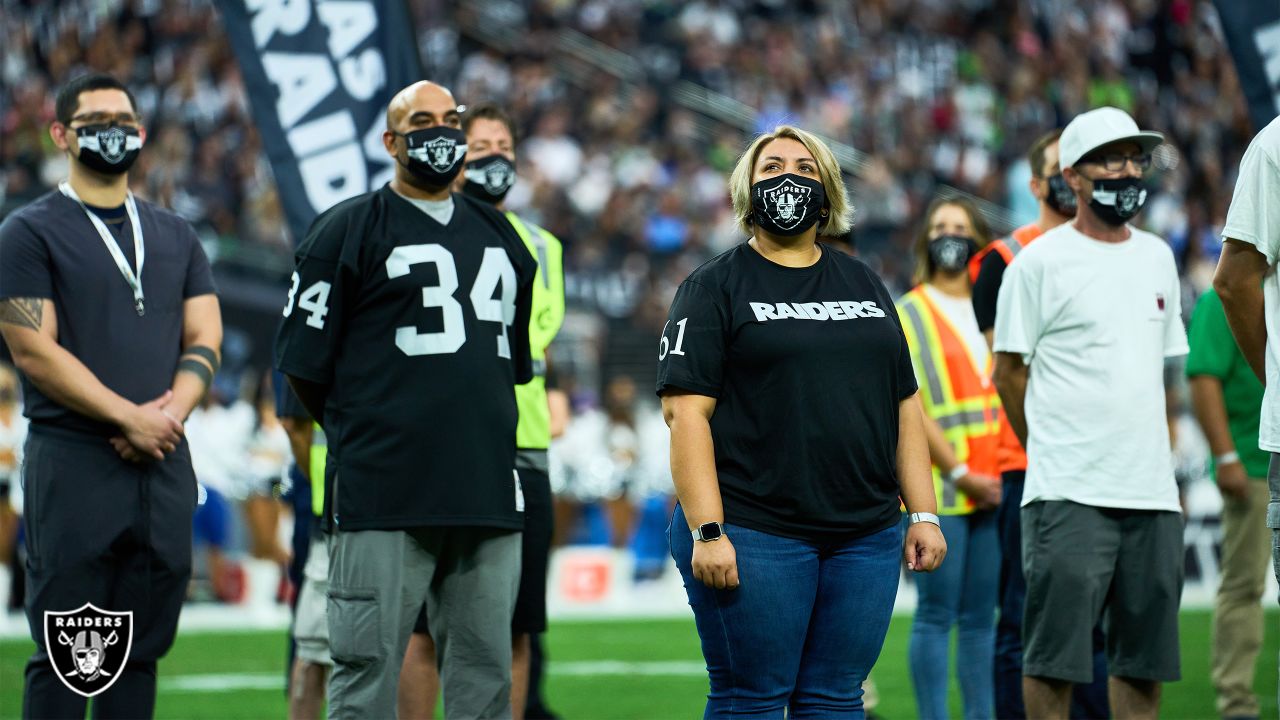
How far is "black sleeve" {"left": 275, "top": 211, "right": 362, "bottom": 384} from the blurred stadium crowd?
1344cm

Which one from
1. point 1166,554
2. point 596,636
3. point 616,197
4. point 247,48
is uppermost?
point 616,197

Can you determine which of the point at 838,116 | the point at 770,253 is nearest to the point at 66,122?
the point at 770,253

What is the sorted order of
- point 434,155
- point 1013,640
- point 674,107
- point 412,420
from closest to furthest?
point 412,420, point 434,155, point 1013,640, point 674,107

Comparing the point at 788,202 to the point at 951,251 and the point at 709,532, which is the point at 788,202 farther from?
the point at 951,251

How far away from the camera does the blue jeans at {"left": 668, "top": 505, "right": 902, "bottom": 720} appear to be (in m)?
4.61

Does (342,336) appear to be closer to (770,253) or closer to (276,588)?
(770,253)

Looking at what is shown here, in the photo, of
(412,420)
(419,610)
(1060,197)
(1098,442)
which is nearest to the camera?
(412,420)

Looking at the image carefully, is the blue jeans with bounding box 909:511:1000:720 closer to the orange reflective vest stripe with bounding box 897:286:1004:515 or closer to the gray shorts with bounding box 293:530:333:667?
the orange reflective vest stripe with bounding box 897:286:1004:515

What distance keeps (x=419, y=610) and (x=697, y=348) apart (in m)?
1.23

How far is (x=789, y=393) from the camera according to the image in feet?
15.1

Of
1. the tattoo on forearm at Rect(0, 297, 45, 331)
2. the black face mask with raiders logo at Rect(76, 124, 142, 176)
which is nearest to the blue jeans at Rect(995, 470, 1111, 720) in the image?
the black face mask with raiders logo at Rect(76, 124, 142, 176)

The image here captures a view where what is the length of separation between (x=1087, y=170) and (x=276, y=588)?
1116 cm

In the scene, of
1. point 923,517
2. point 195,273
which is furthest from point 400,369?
point 923,517

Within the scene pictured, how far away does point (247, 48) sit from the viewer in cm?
730
